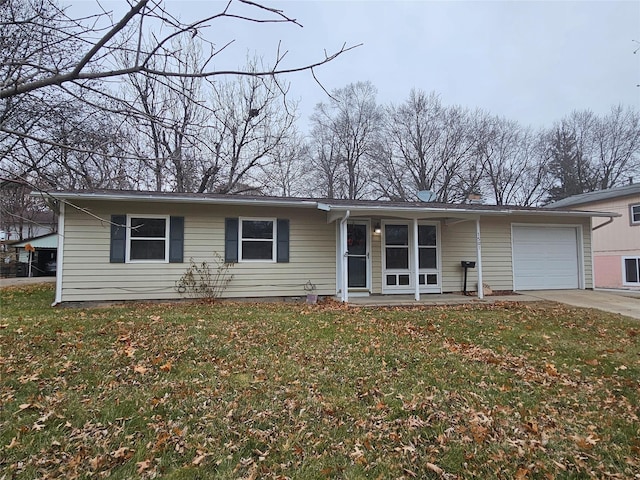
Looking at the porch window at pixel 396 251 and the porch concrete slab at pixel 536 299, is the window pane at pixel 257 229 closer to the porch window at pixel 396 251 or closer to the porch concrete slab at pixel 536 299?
the porch concrete slab at pixel 536 299

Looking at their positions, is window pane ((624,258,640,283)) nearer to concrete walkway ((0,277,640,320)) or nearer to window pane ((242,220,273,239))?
concrete walkway ((0,277,640,320))

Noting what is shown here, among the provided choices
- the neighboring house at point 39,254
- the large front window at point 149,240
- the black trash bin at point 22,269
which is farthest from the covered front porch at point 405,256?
the black trash bin at point 22,269

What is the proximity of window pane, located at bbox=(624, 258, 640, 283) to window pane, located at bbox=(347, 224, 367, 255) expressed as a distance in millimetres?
11902

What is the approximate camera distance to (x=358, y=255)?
379 inches

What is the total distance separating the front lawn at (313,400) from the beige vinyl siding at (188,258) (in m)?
2.14

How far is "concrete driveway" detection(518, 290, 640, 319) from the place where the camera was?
7.91 m

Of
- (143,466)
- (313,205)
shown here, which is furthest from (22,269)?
(143,466)

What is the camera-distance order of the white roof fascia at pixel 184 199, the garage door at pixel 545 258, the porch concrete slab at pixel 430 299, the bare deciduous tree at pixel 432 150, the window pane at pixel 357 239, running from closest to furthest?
the white roof fascia at pixel 184 199, the porch concrete slab at pixel 430 299, the window pane at pixel 357 239, the garage door at pixel 545 258, the bare deciduous tree at pixel 432 150

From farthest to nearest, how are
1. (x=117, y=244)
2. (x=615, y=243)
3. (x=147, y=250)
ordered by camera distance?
1. (x=615, y=243)
2. (x=147, y=250)
3. (x=117, y=244)

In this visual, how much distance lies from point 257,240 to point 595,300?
8.73 metres

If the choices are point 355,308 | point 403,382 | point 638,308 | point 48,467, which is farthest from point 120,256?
point 638,308

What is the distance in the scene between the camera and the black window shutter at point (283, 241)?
9031 millimetres

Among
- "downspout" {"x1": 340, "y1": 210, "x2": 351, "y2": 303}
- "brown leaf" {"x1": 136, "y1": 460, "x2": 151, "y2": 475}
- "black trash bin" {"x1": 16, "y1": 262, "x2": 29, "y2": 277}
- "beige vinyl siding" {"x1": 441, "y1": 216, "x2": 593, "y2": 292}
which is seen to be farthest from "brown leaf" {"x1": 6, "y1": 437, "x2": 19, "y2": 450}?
"black trash bin" {"x1": 16, "y1": 262, "x2": 29, "y2": 277}

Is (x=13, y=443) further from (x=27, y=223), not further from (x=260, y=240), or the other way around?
(x=260, y=240)
